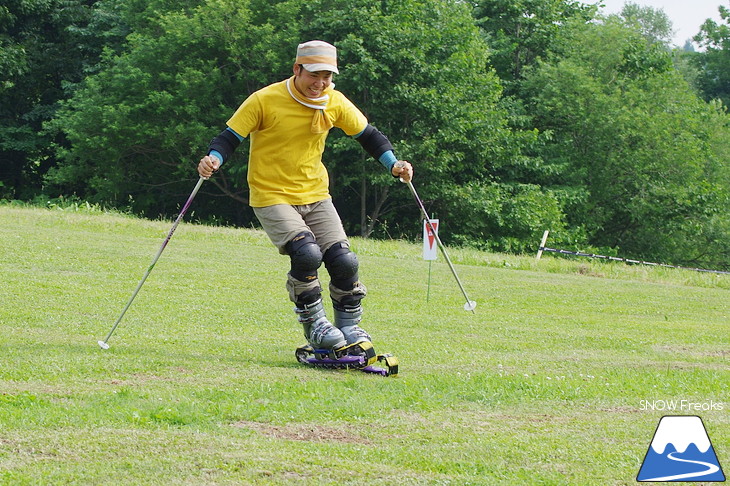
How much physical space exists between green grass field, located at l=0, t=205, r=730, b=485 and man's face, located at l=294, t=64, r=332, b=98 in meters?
2.16

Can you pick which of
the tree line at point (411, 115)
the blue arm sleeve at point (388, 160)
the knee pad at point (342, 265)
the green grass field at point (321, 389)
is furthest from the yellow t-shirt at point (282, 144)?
the tree line at point (411, 115)

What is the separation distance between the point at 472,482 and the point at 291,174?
3804 millimetres

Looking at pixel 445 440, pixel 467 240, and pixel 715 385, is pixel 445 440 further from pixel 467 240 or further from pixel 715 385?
pixel 467 240

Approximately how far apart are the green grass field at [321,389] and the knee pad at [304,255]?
75cm

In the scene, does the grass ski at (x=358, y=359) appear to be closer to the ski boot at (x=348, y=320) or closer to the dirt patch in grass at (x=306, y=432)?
the ski boot at (x=348, y=320)

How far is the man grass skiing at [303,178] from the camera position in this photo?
290 inches

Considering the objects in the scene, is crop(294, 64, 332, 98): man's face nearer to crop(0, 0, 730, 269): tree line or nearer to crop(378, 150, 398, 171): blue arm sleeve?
crop(378, 150, 398, 171): blue arm sleeve

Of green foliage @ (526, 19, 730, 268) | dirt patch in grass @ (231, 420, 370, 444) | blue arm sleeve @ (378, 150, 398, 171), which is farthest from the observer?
green foliage @ (526, 19, 730, 268)

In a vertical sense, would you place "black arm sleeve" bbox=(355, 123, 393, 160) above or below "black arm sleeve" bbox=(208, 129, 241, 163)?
above

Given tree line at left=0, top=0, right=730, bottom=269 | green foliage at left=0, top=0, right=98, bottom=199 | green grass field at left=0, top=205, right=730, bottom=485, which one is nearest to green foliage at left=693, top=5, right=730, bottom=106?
tree line at left=0, top=0, right=730, bottom=269

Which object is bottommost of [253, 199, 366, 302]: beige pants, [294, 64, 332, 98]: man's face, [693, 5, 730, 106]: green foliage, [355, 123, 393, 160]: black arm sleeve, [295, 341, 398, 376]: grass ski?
[295, 341, 398, 376]: grass ski

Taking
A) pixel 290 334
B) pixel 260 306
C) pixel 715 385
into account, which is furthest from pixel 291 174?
pixel 260 306

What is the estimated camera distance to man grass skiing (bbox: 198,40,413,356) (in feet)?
24.1

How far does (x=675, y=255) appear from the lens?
5128 centimetres
